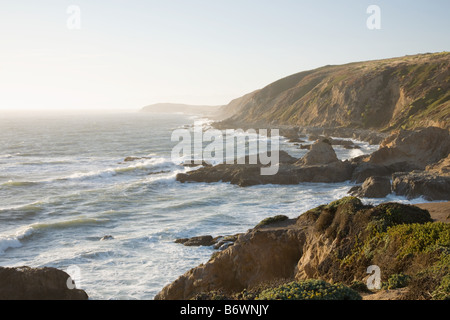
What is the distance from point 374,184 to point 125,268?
906 inches

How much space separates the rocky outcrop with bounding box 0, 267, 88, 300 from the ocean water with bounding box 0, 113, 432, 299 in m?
3.95

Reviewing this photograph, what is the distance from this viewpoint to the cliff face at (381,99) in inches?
3063

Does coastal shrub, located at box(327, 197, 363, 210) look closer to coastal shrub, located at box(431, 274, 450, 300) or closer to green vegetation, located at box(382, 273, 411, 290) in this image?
green vegetation, located at box(382, 273, 411, 290)

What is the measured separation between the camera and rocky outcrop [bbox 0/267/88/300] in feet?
49.1

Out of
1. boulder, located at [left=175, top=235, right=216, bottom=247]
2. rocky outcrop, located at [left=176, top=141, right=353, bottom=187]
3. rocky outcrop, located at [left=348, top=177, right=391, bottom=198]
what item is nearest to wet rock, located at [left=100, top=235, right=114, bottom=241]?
boulder, located at [left=175, top=235, right=216, bottom=247]

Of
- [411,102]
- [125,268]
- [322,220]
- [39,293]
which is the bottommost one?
[125,268]

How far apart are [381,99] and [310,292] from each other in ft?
293

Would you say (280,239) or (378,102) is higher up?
(378,102)

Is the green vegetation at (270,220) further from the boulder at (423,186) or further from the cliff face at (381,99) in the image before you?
the cliff face at (381,99)

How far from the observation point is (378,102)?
91.6 m

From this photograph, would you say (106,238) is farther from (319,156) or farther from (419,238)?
(319,156)

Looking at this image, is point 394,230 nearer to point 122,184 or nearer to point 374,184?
point 374,184

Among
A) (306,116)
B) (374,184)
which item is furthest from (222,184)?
(306,116)

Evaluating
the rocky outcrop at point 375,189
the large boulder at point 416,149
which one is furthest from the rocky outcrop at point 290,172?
the rocky outcrop at point 375,189
